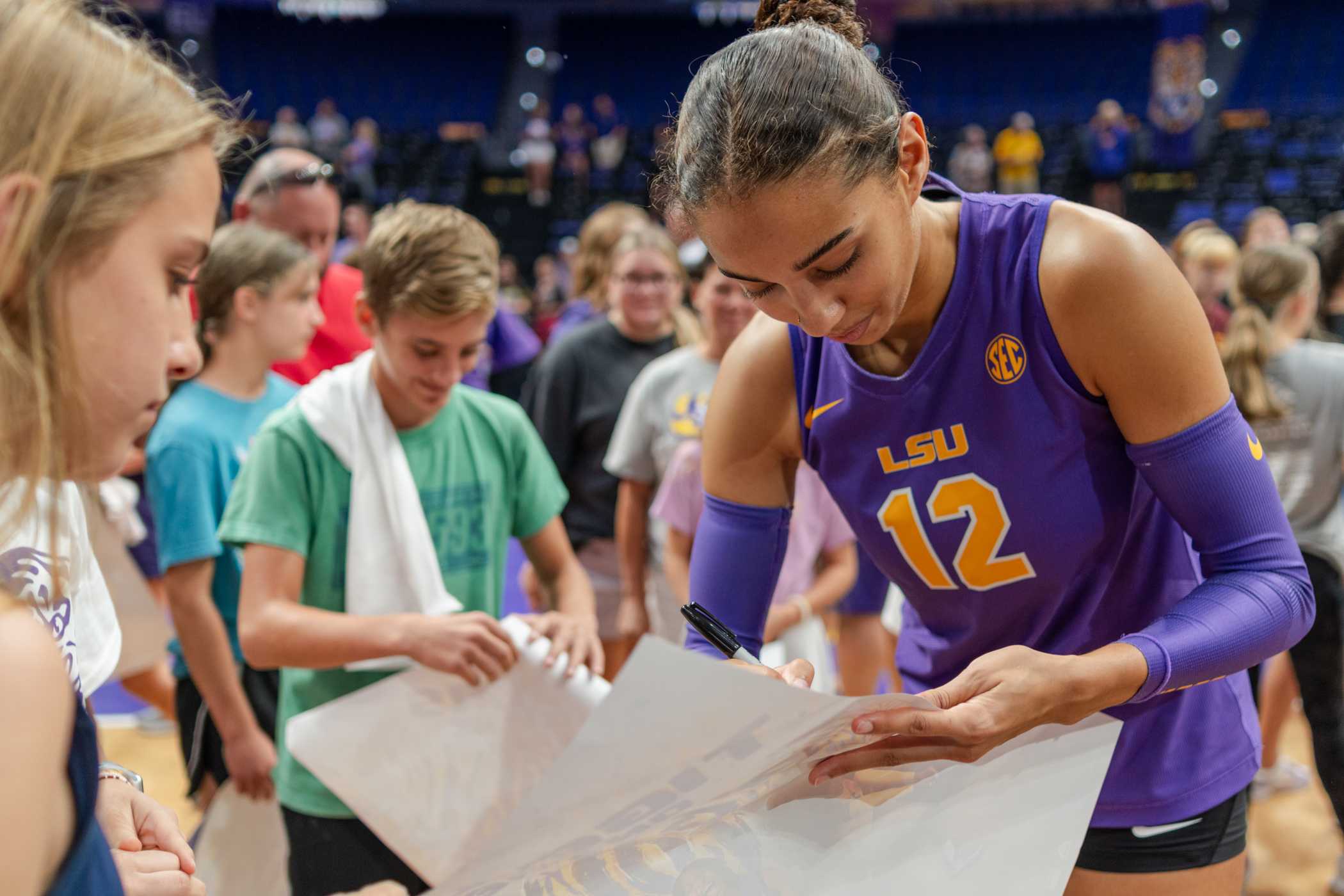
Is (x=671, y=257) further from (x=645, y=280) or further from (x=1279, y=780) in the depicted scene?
(x=1279, y=780)

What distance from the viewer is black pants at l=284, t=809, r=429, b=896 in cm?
163

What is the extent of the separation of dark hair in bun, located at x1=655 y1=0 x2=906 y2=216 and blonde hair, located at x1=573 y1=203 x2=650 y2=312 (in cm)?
283

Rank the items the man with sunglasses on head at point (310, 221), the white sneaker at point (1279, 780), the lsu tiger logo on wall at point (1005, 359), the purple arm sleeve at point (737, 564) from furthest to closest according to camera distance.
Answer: the white sneaker at point (1279, 780) → the man with sunglasses on head at point (310, 221) → the purple arm sleeve at point (737, 564) → the lsu tiger logo on wall at point (1005, 359)

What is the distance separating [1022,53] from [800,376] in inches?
730

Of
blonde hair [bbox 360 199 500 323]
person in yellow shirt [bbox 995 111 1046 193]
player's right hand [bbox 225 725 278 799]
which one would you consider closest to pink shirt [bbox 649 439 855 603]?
blonde hair [bbox 360 199 500 323]

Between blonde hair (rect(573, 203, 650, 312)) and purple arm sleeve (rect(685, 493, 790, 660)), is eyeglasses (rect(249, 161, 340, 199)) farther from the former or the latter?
purple arm sleeve (rect(685, 493, 790, 660))

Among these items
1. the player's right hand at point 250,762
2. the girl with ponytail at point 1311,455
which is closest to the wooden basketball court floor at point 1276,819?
the girl with ponytail at point 1311,455

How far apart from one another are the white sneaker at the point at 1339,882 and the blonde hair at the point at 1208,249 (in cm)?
225

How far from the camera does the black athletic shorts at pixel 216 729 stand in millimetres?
2162

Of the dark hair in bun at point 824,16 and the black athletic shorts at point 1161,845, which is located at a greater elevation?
the dark hair in bun at point 824,16

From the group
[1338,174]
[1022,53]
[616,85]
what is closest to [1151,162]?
[1338,174]

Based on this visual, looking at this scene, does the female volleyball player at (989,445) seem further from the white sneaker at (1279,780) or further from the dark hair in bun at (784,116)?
the white sneaker at (1279,780)

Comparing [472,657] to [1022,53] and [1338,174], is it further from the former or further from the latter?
[1022,53]

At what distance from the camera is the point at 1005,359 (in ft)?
3.66
